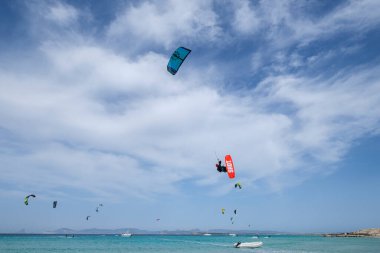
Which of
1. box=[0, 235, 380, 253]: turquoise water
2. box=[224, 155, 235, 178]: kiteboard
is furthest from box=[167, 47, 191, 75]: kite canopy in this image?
box=[0, 235, 380, 253]: turquoise water

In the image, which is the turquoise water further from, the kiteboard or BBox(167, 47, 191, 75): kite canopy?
BBox(167, 47, 191, 75): kite canopy

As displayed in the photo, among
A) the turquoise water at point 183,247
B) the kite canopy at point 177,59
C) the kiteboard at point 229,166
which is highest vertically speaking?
the kite canopy at point 177,59

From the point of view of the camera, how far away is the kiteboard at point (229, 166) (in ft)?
51.3

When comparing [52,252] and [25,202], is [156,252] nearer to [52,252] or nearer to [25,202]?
[52,252]

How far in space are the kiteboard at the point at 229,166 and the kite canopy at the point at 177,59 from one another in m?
5.21

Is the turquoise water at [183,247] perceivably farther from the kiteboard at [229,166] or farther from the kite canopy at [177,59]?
the kite canopy at [177,59]

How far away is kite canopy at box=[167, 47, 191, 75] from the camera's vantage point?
13536 mm

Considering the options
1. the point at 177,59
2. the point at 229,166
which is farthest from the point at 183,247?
the point at 177,59

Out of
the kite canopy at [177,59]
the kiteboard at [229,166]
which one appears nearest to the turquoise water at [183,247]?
the kiteboard at [229,166]

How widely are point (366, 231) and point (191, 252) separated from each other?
287 feet

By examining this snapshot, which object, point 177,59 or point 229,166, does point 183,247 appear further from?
point 177,59

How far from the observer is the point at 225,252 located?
38.0 meters

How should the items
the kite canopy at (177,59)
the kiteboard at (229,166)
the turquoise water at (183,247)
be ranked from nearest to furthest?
the kite canopy at (177,59)
the kiteboard at (229,166)
the turquoise water at (183,247)

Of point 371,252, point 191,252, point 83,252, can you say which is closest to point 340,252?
point 371,252
